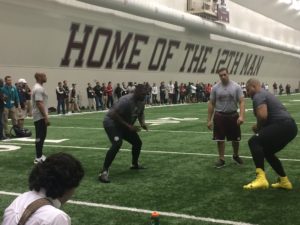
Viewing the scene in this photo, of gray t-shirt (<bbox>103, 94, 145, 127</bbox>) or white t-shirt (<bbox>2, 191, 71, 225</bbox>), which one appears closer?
white t-shirt (<bbox>2, 191, 71, 225</bbox>)

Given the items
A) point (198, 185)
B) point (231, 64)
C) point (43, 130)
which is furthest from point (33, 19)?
point (231, 64)

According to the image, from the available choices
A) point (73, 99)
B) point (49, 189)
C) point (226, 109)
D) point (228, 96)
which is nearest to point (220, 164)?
point (226, 109)

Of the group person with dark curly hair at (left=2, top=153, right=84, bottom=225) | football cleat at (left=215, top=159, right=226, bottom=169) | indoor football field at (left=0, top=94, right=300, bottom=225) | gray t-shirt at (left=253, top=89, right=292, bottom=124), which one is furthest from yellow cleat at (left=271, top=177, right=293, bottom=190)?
person with dark curly hair at (left=2, top=153, right=84, bottom=225)

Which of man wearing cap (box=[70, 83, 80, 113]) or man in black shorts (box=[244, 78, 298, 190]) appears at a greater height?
man in black shorts (box=[244, 78, 298, 190])

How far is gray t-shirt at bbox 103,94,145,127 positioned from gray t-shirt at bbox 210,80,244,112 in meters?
1.60

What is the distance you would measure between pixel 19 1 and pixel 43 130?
51.5 feet

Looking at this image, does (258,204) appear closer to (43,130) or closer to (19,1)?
(43,130)

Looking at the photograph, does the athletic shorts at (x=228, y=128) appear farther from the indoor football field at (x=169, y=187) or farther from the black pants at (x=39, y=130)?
the black pants at (x=39, y=130)

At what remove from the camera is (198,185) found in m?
7.07

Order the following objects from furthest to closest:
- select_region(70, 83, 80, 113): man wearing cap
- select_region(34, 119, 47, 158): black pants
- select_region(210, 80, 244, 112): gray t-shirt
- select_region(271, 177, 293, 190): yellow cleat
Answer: select_region(70, 83, 80, 113): man wearing cap < select_region(34, 119, 47, 158): black pants < select_region(210, 80, 244, 112): gray t-shirt < select_region(271, 177, 293, 190): yellow cleat

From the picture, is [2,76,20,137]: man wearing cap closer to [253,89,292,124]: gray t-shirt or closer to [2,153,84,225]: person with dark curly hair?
[253,89,292,124]: gray t-shirt

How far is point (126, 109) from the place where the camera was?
718 centimetres

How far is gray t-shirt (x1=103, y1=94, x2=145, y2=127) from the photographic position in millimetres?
7172

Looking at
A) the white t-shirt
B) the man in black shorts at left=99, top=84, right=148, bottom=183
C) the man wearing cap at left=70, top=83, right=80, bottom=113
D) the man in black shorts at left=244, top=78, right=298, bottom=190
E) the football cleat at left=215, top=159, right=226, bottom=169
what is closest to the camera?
the white t-shirt
